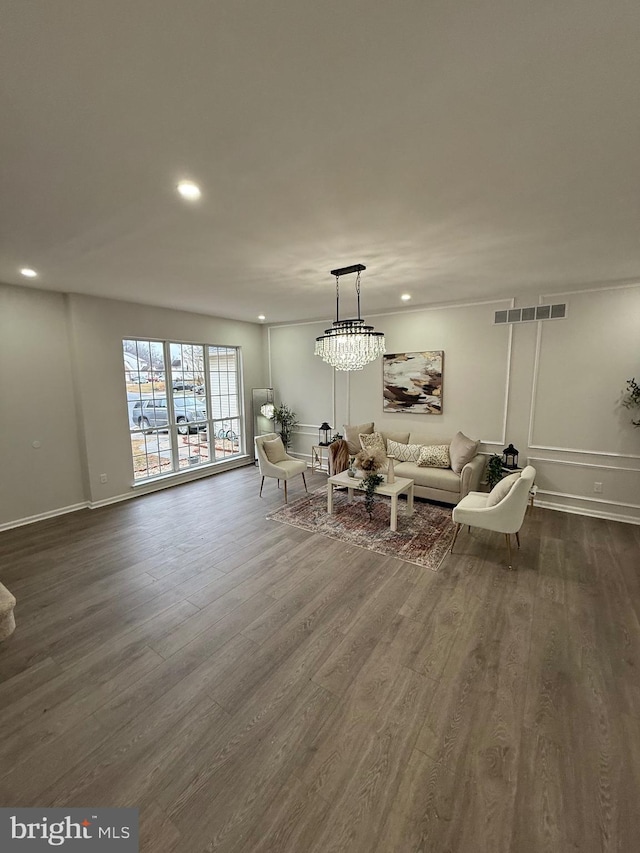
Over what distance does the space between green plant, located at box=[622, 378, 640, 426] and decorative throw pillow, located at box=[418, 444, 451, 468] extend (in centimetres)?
210

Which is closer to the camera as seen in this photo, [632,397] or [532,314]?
[632,397]

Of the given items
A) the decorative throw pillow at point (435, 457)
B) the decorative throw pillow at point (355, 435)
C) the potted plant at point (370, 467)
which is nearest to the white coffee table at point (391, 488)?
the potted plant at point (370, 467)

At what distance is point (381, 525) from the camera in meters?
4.18

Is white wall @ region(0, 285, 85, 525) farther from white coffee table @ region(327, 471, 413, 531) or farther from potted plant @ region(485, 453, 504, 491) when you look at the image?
potted plant @ region(485, 453, 504, 491)

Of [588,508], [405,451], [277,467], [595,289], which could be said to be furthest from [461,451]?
[277,467]

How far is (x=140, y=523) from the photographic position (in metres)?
4.32

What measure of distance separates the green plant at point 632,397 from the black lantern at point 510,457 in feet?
4.20

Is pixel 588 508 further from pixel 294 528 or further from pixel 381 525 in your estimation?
pixel 294 528

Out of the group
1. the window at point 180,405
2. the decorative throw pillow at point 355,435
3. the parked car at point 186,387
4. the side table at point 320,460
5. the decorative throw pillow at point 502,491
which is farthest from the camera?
the side table at point 320,460

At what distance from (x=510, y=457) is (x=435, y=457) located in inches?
39.0

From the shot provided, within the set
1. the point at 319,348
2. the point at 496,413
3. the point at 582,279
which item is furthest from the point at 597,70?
the point at 496,413

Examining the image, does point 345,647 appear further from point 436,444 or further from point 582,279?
point 582,279

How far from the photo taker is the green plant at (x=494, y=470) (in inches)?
184

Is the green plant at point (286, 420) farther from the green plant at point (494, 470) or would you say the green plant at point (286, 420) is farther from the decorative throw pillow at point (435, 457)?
the green plant at point (494, 470)
